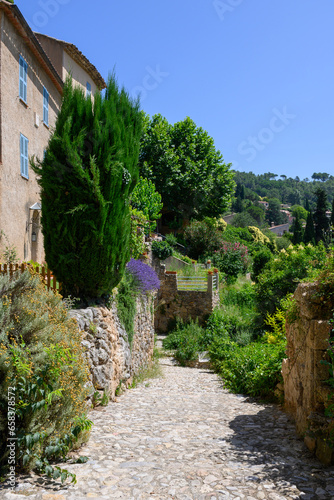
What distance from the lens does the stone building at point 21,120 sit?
11180 millimetres

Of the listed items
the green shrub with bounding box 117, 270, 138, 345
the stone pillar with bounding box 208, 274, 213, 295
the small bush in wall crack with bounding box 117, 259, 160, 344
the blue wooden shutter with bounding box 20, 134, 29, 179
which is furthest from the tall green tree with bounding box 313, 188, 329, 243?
the green shrub with bounding box 117, 270, 138, 345

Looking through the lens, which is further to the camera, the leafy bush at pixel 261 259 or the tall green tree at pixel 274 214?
the tall green tree at pixel 274 214

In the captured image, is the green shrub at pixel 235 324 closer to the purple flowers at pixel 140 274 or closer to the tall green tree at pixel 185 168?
the purple flowers at pixel 140 274

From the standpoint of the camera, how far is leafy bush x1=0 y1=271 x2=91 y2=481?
141 inches

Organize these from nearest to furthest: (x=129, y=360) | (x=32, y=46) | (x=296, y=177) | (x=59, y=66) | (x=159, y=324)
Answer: (x=129, y=360), (x=32, y=46), (x=59, y=66), (x=159, y=324), (x=296, y=177)

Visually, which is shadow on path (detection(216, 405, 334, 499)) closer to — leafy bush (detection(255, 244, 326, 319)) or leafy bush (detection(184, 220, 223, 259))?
leafy bush (detection(255, 244, 326, 319))

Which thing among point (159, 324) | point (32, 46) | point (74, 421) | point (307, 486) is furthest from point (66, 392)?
point (159, 324)

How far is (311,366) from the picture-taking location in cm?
442

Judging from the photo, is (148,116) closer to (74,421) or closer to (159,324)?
(159,324)

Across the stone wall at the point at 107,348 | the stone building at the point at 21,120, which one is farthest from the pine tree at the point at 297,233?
the stone wall at the point at 107,348

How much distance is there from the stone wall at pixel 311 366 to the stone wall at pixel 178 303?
12429 millimetres

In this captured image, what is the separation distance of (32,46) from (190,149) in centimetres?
1840

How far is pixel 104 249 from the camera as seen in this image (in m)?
6.98

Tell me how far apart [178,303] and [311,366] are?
1400 centimetres
